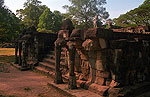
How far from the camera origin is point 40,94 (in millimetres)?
4848

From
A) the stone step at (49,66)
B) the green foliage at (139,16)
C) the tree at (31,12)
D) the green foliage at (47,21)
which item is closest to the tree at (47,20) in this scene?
the green foliage at (47,21)

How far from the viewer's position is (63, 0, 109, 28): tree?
3352 centimetres

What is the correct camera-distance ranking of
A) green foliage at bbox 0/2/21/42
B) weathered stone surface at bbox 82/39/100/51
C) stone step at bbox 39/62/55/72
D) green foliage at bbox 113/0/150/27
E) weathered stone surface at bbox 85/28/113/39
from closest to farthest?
weathered stone surface at bbox 85/28/113/39 → weathered stone surface at bbox 82/39/100/51 → stone step at bbox 39/62/55/72 → green foliage at bbox 0/2/21/42 → green foliage at bbox 113/0/150/27

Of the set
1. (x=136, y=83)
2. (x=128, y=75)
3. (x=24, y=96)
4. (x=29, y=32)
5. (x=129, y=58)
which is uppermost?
(x=29, y=32)

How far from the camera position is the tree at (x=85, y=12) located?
33519 mm

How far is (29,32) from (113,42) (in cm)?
779

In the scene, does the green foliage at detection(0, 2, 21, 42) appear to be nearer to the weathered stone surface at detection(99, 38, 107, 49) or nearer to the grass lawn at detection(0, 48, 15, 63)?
the grass lawn at detection(0, 48, 15, 63)

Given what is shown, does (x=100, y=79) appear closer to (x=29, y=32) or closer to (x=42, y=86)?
(x=42, y=86)

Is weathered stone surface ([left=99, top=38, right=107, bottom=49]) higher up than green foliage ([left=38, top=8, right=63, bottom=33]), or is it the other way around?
green foliage ([left=38, top=8, right=63, bottom=33])

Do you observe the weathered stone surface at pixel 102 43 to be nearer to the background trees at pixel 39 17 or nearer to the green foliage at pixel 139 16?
the green foliage at pixel 139 16

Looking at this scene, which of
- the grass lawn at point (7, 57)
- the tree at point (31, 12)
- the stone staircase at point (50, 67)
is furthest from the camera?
the tree at point (31, 12)

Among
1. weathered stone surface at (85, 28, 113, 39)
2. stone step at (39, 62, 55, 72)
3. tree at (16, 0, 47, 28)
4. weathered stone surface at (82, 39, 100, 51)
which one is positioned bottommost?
stone step at (39, 62, 55, 72)

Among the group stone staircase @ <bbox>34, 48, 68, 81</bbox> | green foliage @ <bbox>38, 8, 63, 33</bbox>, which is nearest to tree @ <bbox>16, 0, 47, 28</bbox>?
green foliage @ <bbox>38, 8, 63, 33</bbox>

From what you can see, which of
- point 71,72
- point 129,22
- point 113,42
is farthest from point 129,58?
point 129,22
